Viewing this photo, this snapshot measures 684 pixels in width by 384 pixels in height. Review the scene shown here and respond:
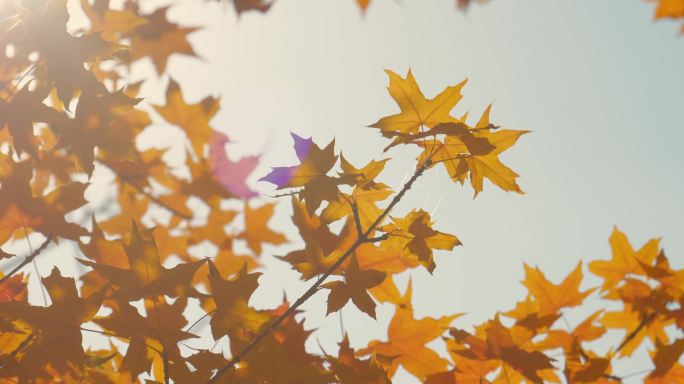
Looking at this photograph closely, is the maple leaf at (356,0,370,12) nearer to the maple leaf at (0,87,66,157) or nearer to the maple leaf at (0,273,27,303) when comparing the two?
the maple leaf at (0,87,66,157)

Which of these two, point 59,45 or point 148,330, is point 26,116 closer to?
point 59,45

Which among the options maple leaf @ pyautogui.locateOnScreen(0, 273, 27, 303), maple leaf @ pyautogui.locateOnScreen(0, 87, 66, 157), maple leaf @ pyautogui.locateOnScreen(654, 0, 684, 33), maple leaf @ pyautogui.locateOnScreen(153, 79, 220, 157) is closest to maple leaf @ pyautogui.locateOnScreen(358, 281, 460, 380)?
maple leaf @ pyautogui.locateOnScreen(0, 273, 27, 303)

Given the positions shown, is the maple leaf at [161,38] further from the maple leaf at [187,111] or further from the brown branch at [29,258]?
the brown branch at [29,258]

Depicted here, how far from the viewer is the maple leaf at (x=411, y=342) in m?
1.53

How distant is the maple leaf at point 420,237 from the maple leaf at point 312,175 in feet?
0.54

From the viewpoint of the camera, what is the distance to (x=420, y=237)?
1153mm

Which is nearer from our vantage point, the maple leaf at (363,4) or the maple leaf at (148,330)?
the maple leaf at (148,330)

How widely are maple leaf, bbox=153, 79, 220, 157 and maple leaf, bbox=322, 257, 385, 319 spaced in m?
1.33

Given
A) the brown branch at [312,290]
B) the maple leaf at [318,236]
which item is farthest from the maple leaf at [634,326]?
the brown branch at [312,290]

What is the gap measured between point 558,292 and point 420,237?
0.87 meters

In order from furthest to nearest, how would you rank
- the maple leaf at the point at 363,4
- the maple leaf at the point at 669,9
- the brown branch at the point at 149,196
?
the maple leaf at the point at 669,9, the brown branch at the point at 149,196, the maple leaf at the point at 363,4

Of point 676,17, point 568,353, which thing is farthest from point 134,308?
point 676,17

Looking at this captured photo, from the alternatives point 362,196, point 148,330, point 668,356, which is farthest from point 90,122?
point 668,356

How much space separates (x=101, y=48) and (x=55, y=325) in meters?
0.60
